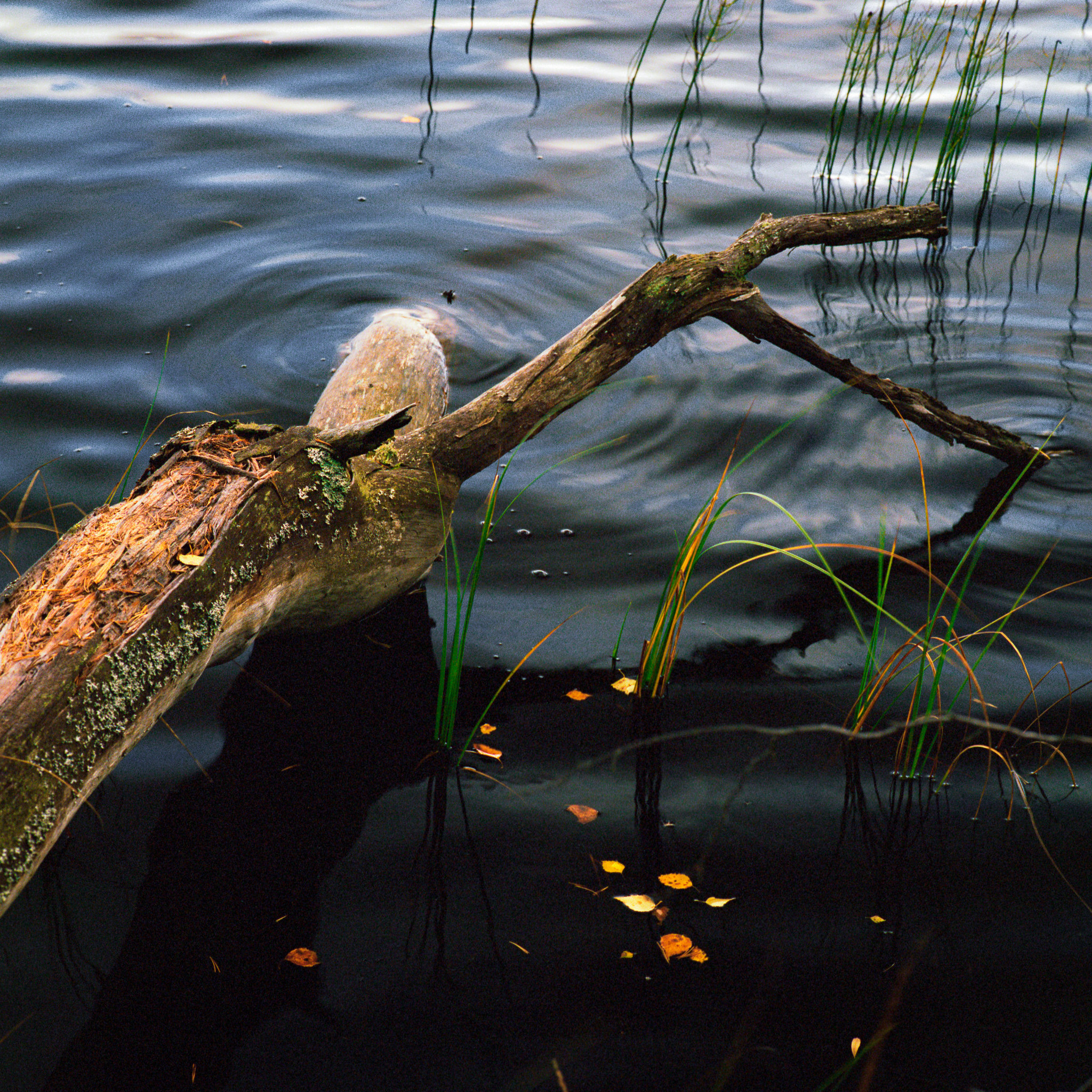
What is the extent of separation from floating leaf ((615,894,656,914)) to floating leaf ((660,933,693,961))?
0.07 metres

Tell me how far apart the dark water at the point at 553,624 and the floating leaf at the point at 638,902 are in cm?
2

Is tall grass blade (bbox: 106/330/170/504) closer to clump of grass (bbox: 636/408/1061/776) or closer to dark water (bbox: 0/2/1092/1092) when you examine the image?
dark water (bbox: 0/2/1092/1092)

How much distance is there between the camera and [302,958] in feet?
6.05

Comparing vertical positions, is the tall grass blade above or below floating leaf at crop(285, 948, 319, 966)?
above

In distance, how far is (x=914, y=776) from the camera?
7.49 feet

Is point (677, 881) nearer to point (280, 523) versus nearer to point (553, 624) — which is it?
point (553, 624)

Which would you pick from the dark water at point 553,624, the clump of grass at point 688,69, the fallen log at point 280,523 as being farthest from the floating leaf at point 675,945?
the clump of grass at point 688,69

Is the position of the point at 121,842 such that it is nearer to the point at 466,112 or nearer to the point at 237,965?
the point at 237,965

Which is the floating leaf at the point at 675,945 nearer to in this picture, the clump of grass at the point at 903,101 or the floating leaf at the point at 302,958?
the floating leaf at the point at 302,958

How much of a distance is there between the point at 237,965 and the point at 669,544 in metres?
1.76

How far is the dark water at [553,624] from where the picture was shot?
177cm

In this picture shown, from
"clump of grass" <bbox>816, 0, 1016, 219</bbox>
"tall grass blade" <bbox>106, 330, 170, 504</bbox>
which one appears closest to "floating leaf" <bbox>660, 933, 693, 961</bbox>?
"tall grass blade" <bbox>106, 330, 170, 504</bbox>

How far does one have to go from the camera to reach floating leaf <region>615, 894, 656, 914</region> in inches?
77.7

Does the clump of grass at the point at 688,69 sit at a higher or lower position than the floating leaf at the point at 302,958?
higher
